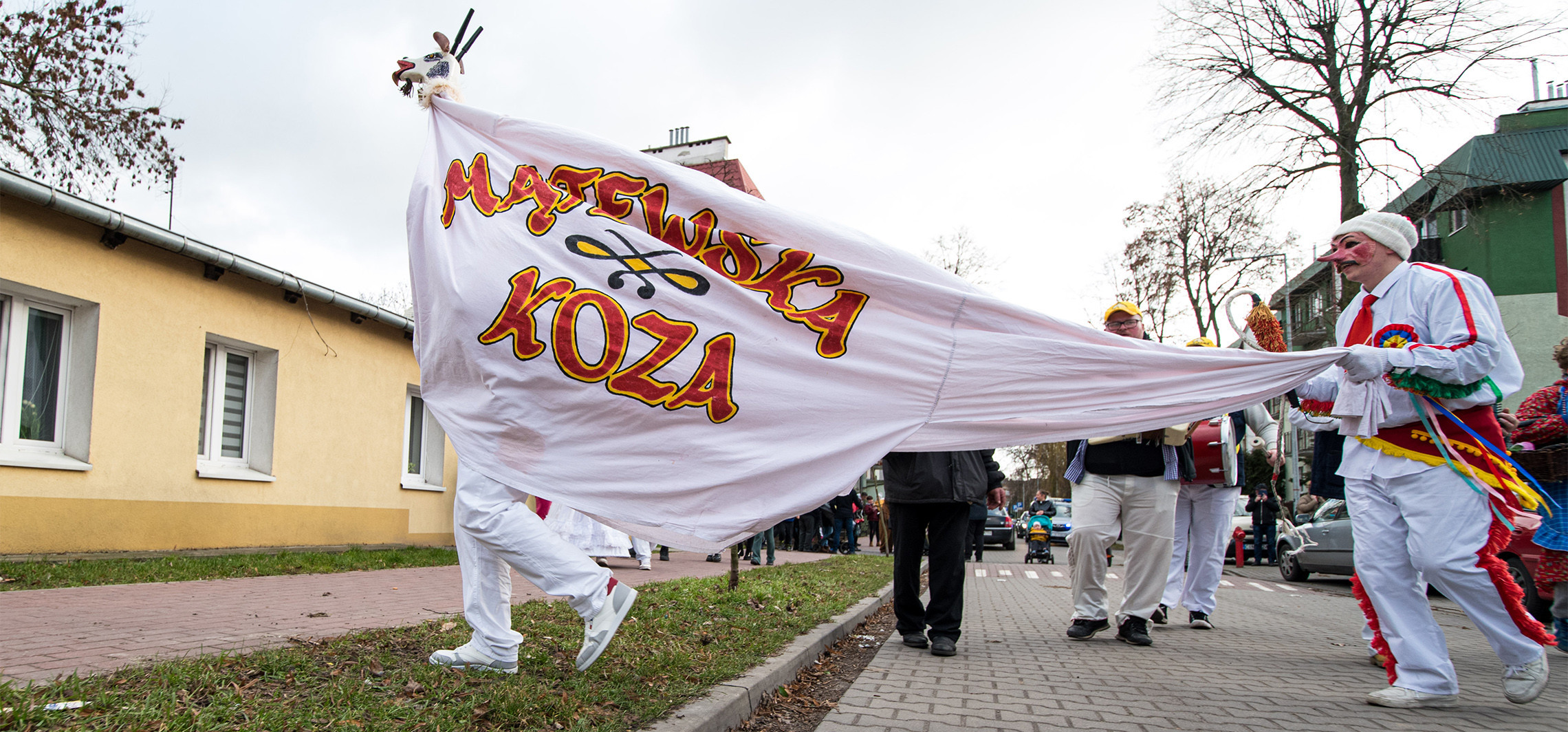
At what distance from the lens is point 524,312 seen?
3.48 metres

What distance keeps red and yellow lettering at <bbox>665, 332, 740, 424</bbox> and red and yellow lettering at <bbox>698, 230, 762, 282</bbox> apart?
0.90 ft

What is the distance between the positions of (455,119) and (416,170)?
0.28m

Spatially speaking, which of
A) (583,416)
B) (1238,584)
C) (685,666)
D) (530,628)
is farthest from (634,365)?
(1238,584)

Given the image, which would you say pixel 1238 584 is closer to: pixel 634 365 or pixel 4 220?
pixel 634 365

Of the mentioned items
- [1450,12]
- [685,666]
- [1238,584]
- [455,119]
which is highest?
[1450,12]

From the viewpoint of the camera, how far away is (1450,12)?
60.3ft

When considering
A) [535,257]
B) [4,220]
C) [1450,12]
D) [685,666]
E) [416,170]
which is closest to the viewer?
[535,257]

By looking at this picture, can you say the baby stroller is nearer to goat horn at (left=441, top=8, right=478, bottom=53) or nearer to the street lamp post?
the street lamp post

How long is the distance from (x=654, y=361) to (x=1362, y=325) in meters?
3.62

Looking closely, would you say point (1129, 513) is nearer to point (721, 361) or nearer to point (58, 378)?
point (721, 361)

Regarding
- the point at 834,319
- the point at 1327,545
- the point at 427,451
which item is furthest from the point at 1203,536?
the point at 427,451

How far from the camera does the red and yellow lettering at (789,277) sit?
11.4 ft

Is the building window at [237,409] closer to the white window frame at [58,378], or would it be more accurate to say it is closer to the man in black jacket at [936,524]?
the white window frame at [58,378]

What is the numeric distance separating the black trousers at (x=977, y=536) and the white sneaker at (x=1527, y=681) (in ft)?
47.8
